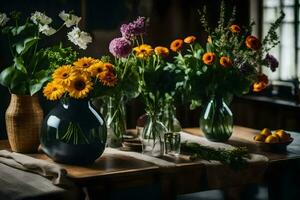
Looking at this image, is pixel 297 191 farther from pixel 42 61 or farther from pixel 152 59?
pixel 42 61

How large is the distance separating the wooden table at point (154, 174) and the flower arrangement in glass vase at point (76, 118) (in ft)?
0.20

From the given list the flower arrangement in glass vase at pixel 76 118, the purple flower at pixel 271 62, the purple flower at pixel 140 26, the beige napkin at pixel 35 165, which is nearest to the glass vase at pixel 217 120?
the purple flower at pixel 271 62

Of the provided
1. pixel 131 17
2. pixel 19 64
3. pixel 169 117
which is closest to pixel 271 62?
pixel 169 117

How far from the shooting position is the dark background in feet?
13.6

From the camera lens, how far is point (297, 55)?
4.63m

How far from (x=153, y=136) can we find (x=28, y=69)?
1.81 feet

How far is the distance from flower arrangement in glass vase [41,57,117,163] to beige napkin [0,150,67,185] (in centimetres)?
8

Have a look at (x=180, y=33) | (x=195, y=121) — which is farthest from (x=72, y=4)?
(x=195, y=121)

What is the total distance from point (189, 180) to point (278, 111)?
2.29 metres

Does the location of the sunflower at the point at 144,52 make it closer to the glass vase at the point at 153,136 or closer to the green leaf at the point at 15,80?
the glass vase at the point at 153,136

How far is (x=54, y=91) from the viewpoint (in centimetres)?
220

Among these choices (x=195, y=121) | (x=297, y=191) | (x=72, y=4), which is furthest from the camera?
(x=195, y=121)

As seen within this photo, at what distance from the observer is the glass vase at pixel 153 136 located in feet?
A: 7.90

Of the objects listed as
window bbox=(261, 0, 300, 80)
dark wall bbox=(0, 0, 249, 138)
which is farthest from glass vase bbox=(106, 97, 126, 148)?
window bbox=(261, 0, 300, 80)
